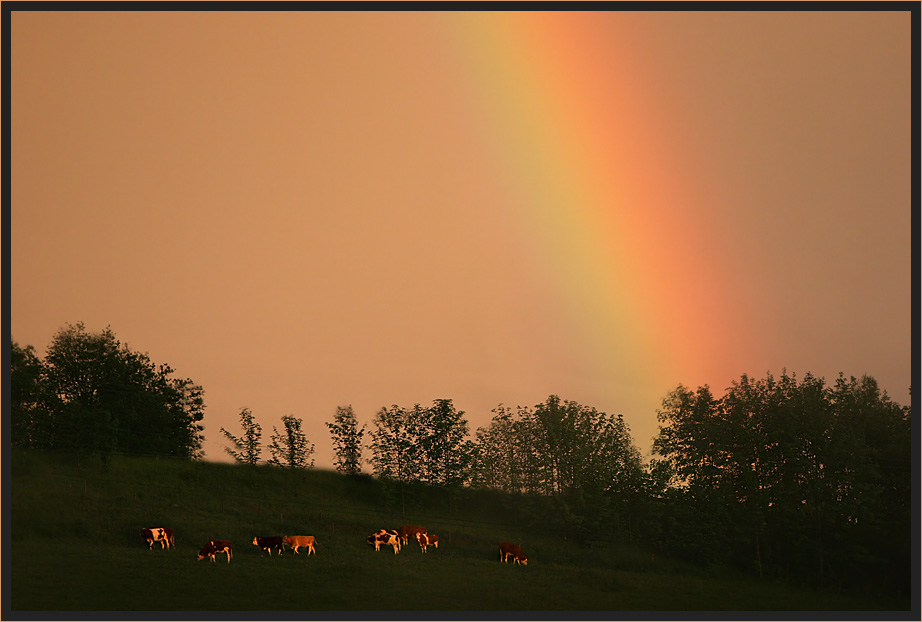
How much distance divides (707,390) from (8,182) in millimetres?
69143

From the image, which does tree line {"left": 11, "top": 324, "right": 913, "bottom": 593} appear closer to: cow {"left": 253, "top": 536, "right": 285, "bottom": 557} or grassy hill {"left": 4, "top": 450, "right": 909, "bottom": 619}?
grassy hill {"left": 4, "top": 450, "right": 909, "bottom": 619}

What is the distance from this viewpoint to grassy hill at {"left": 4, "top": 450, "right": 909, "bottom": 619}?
2074 inches

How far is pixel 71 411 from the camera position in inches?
3499

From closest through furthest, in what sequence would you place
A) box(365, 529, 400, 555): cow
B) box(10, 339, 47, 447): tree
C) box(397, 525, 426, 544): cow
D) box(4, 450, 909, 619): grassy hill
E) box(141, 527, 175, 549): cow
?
box(4, 450, 909, 619): grassy hill
box(141, 527, 175, 549): cow
box(365, 529, 400, 555): cow
box(397, 525, 426, 544): cow
box(10, 339, 47, 447): tree

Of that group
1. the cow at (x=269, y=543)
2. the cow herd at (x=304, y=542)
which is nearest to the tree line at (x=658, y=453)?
the cow herd at (x=304, y=542)

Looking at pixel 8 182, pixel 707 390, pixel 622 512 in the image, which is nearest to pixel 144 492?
pixel 8 182

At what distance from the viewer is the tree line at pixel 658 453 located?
259 ft

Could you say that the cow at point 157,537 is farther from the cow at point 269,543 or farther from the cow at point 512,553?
the cow at point 512,553

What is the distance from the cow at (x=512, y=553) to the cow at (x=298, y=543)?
45.6 feet

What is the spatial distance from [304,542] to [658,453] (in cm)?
4408

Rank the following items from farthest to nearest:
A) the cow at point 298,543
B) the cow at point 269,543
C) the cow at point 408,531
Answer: the cow at point 408,531 < the cow at point 298,543 < the cow at point 269,543

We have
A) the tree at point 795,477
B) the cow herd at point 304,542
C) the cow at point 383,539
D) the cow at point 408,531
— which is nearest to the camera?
the cow herd at point 304,542

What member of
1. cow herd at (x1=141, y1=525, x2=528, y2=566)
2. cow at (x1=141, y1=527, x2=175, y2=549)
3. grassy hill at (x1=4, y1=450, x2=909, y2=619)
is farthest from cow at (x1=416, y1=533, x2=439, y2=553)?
cow at (x1=141, y1=527, x2=175, y2=549)

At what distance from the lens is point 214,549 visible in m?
59.4
